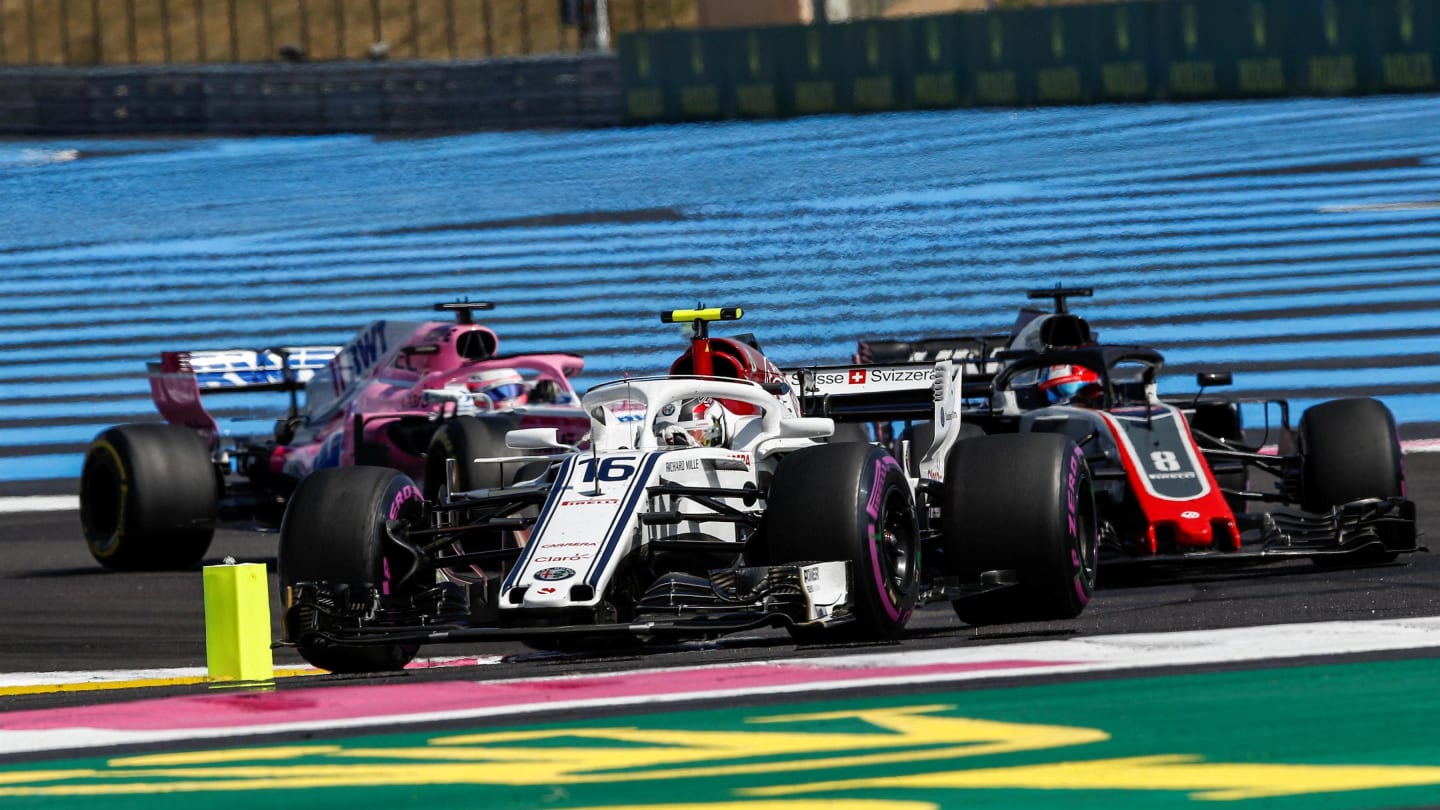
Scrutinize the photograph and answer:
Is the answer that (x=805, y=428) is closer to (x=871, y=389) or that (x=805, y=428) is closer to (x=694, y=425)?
(x=694, y=425)

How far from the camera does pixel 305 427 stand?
15828 millimetres

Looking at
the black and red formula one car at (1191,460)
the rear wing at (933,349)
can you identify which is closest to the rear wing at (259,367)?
the rear wing at (933,349)

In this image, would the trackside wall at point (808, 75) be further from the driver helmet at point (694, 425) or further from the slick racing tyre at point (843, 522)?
the slick racing tyre at point (843, 522)

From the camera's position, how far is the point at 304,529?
922cm

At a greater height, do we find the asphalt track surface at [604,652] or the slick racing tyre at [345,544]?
the slick racing tyre at [345,544]

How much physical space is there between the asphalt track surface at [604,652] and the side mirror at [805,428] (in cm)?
84

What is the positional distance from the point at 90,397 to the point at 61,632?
480 inches

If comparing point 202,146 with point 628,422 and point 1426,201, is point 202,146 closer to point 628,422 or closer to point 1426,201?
point 1426,201

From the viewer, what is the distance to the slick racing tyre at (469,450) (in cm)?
1234

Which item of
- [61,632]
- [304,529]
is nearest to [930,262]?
[61,632]

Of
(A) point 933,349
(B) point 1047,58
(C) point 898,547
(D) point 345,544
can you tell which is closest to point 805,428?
(C) point 898,547

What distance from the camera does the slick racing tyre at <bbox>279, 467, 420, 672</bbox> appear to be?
913cm

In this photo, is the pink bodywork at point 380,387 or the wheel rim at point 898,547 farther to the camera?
the pink bodywork at point 380,387

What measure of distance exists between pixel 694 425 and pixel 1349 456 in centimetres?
A: 384
